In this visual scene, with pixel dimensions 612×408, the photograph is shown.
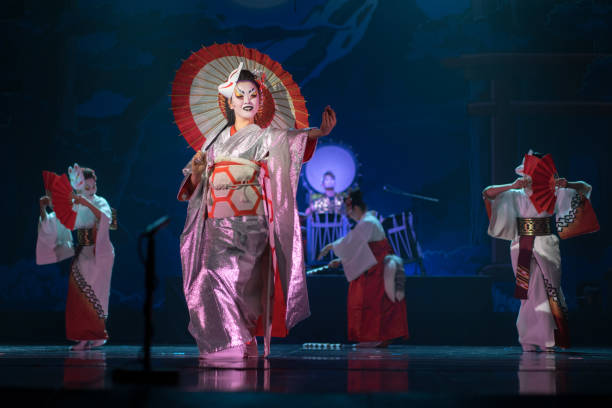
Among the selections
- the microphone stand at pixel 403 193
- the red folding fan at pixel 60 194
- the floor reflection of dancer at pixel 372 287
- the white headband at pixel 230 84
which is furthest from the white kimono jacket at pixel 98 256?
the microphone stand at pixel 403 193

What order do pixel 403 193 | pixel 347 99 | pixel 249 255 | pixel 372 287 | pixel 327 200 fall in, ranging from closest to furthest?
pixel 249 255 → pixel 372 287 → pixel 327 200 → pixel 403 193 → pixel 347 99

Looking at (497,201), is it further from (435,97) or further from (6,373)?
(6,373)

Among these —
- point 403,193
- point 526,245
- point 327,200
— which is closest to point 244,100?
point 526,245

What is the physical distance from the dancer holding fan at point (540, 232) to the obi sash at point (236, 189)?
103 inches

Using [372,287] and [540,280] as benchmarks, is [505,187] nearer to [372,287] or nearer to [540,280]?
[540,280]

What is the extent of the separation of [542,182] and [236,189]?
2.79 meters

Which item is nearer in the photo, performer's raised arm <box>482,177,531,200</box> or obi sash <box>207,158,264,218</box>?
obi sash <box>207,158,264,218</box>

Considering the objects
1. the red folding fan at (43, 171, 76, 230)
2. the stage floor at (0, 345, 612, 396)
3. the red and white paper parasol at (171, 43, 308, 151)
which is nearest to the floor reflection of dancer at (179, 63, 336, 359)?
the red and white paper parasol at (171, 43, 308, 151)

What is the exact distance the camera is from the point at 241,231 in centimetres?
384

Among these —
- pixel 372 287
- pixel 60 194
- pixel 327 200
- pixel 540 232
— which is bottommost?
pixel 372 287

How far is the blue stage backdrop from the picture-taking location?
356 inches

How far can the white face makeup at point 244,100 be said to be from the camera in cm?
413

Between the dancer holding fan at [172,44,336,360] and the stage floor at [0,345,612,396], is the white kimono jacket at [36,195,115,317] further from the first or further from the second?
the stage floor at [0,345,612,396]

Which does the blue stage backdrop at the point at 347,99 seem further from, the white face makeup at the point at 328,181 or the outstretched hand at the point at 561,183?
the outstretched hand at the point at 561,183
